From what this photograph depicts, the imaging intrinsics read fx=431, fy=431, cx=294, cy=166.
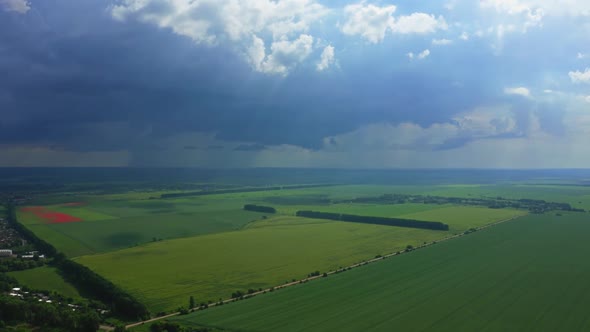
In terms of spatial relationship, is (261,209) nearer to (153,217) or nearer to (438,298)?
(153,217)

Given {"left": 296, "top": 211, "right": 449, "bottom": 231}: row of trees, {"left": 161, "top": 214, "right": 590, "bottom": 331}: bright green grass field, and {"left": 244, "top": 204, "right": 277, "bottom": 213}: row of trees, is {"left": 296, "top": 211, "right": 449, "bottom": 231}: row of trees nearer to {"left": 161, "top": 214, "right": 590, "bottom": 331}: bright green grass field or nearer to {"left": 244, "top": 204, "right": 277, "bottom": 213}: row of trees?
{"left": 244, "top": 204, "right": 277, "bottom": 213}: row of trees

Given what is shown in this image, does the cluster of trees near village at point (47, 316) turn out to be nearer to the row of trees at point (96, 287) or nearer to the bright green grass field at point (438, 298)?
the row of trees at point (96, 287)

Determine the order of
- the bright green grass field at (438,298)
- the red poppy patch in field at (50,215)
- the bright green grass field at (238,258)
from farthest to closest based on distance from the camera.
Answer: the red poppy patch in field at (50,215), the bright green grass field at (238,258), the bright green grass field at (438,298)

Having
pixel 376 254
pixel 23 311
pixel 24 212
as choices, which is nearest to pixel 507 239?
pixel 376 254

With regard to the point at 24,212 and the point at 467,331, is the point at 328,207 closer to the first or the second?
the point at 24,212

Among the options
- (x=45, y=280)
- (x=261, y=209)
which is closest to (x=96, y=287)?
(x=45, y=280)

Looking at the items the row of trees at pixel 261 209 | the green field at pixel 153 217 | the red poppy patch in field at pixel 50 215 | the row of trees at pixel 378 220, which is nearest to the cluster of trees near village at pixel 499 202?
the green field at pixel 153 217
